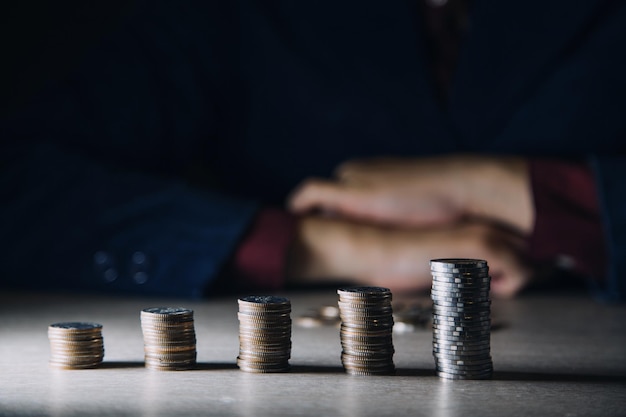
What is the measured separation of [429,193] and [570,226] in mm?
Result: 369

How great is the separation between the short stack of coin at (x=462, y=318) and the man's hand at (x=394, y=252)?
2.82ft

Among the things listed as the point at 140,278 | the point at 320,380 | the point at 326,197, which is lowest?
the point at 320,380

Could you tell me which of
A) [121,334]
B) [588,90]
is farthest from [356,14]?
[121,334]

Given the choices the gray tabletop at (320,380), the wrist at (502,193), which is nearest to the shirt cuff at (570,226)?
the wrist at (502,193)

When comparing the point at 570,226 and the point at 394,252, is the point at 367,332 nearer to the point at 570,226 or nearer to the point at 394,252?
the point at 394,252

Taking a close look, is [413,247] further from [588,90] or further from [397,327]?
[588,90]

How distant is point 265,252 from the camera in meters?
2.20

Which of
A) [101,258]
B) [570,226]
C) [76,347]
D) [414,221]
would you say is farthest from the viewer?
[414,221]

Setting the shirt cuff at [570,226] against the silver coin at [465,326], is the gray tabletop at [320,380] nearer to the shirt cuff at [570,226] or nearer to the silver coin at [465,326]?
the silver coin at [465,326]

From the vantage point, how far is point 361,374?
1.32m

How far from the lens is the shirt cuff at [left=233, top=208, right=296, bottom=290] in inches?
86.8

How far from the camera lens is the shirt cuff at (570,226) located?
84.4 inches

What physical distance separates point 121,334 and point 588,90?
165 centimetres

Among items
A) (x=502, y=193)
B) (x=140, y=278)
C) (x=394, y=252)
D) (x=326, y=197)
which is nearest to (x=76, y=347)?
(x=140, y=278)
